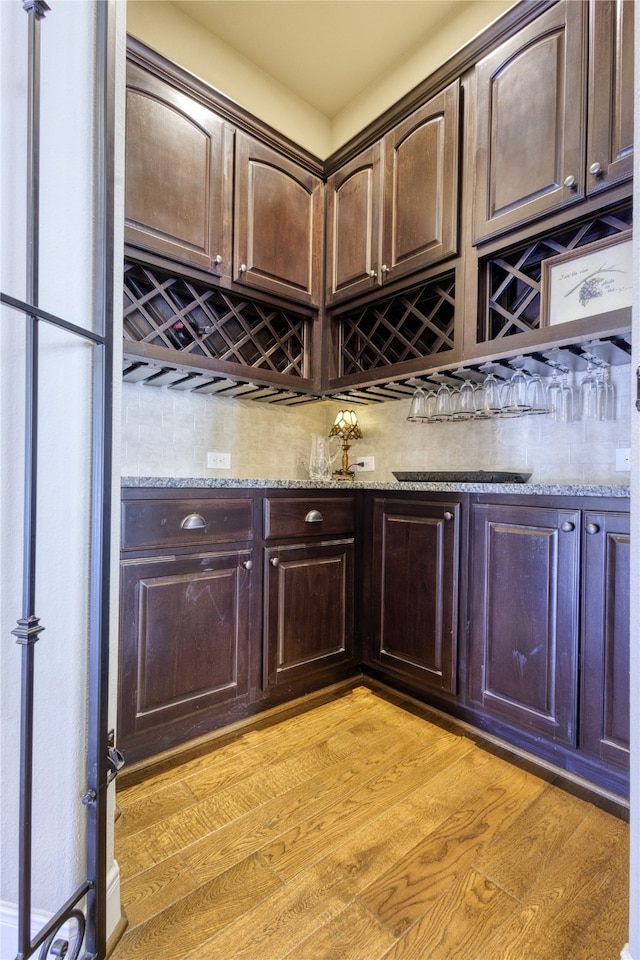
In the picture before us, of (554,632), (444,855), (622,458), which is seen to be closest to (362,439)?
(622,458)

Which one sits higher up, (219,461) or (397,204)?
(397,204)

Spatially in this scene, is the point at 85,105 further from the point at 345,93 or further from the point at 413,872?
the point at 345,93

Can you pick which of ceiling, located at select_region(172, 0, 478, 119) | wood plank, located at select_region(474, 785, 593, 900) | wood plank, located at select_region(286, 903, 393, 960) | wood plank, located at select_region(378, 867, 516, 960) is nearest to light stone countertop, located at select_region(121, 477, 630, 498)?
wood plank, located at select_region(474, 785, 593, 900)

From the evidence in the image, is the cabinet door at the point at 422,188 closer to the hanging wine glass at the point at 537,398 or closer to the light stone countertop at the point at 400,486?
the hanging wine glass at the point at 537,398

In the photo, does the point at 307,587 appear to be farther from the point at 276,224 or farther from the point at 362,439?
the point at 276,224

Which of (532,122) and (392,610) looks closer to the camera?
(532,122)

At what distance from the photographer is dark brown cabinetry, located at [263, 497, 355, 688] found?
5.58ft

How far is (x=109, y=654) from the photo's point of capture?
2.70 feet

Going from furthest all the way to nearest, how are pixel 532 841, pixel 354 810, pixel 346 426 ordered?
pixel 346 426, pixel 354 810, pixel 532 841

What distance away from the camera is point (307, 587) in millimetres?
1816

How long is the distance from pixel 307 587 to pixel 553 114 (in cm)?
189

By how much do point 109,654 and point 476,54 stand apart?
2333 mm

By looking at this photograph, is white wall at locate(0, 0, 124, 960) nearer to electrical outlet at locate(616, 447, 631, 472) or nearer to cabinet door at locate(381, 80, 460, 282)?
cabinet door at locate(381, 80, 460, 282)

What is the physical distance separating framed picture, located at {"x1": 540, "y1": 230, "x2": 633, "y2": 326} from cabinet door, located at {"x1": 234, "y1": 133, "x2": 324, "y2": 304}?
110 centimetres
